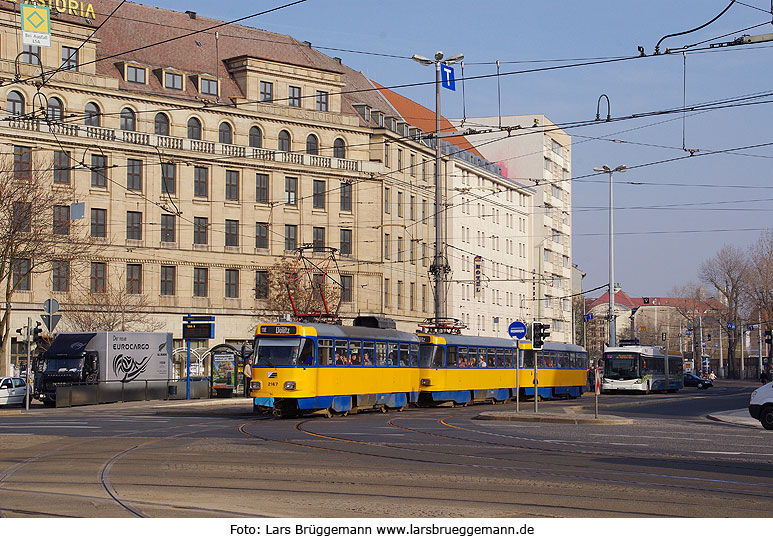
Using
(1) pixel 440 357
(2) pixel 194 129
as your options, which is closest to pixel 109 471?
(1) pixel 440 357

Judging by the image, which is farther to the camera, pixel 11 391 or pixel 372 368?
pixel 11 391

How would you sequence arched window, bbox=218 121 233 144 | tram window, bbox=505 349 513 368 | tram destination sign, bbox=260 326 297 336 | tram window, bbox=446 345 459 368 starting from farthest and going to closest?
arched window, bbox=218 121 233 144, tram window, bbox=505 349 513 368, tram window, bbox=446 345 459 368, tram destination sign, bbox=260 326 297 336

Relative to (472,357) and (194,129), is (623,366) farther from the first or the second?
(194,129)

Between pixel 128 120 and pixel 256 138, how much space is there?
857 centimetres

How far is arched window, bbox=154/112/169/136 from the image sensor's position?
64562 mm

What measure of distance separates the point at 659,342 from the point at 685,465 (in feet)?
543

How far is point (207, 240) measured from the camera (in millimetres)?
66438

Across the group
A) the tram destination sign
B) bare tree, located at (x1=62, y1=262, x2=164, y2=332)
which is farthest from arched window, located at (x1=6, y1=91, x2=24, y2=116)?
the tram destination sign

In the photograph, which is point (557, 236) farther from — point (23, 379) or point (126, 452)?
point (126, 452)

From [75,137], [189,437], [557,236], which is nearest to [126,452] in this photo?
Result: [189,437]

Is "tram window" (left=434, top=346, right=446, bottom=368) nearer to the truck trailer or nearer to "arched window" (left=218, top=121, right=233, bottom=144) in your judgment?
the truck trailer

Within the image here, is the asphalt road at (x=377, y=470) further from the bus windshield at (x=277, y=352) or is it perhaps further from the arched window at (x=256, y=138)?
the arched window at (x=256, y=138)

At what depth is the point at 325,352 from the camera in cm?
3092

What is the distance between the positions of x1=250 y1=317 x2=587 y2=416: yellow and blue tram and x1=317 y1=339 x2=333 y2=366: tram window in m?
0.03
